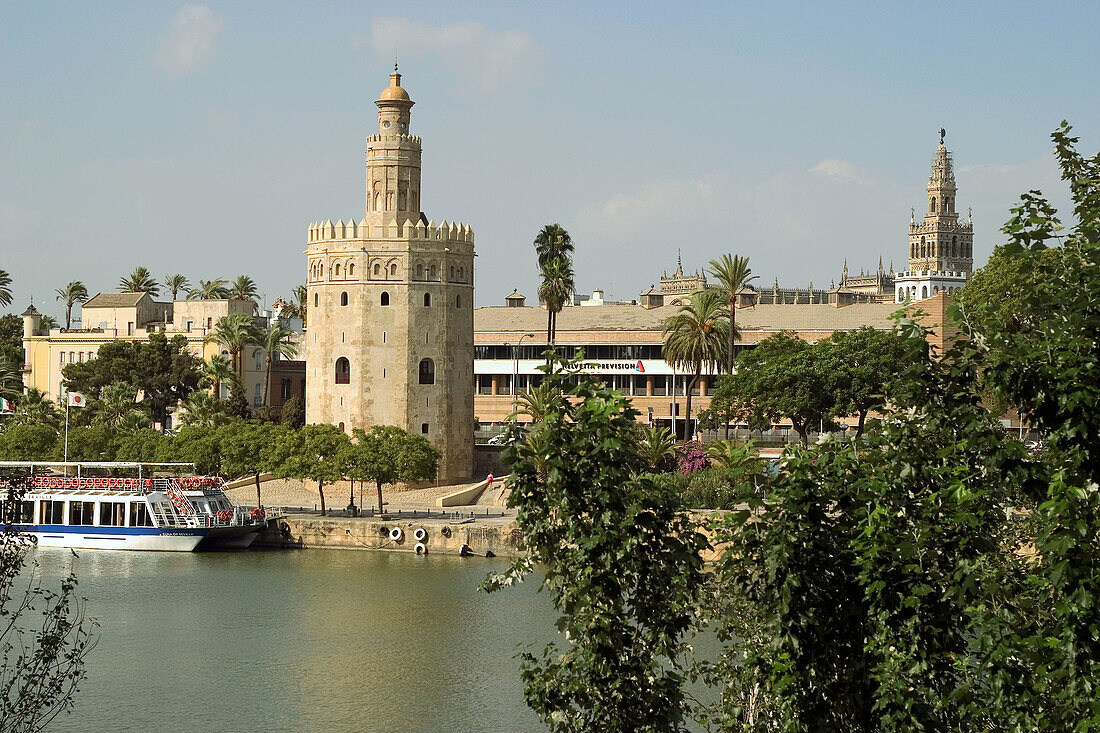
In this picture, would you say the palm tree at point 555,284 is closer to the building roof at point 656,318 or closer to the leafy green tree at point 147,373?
the building roof at point 656,318

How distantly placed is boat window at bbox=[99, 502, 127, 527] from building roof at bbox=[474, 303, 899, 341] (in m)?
36.6

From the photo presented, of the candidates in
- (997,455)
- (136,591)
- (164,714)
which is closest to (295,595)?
(136,591)

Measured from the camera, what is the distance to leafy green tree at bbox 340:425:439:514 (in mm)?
66312

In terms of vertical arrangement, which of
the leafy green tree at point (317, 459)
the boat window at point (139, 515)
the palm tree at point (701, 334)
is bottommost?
the boat window at point (139, 515)

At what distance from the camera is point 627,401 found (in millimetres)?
18375

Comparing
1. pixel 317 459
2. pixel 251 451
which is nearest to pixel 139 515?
pixel 251 451

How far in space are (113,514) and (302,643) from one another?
22.1m

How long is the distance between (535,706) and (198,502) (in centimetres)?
4649

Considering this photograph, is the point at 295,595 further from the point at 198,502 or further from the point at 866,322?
the point at 866,322

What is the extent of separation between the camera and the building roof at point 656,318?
9325 centimetres

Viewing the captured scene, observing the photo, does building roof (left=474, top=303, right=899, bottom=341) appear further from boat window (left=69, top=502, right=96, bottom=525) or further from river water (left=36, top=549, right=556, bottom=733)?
river water (left=36, top=549, right=556, bottom=733)

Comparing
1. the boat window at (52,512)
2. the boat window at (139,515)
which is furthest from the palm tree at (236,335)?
the boat window at (139,515)

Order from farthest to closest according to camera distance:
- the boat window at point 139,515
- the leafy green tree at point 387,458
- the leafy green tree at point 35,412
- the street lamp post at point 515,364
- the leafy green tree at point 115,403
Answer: the street lamp post at point 515,364, the leafy green tree at point 115,403, the leafy green tree at point 35,412, the leafy green tree at point 387,458, the boat window at point 139,515

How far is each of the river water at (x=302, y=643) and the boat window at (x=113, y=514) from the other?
2531 mm
